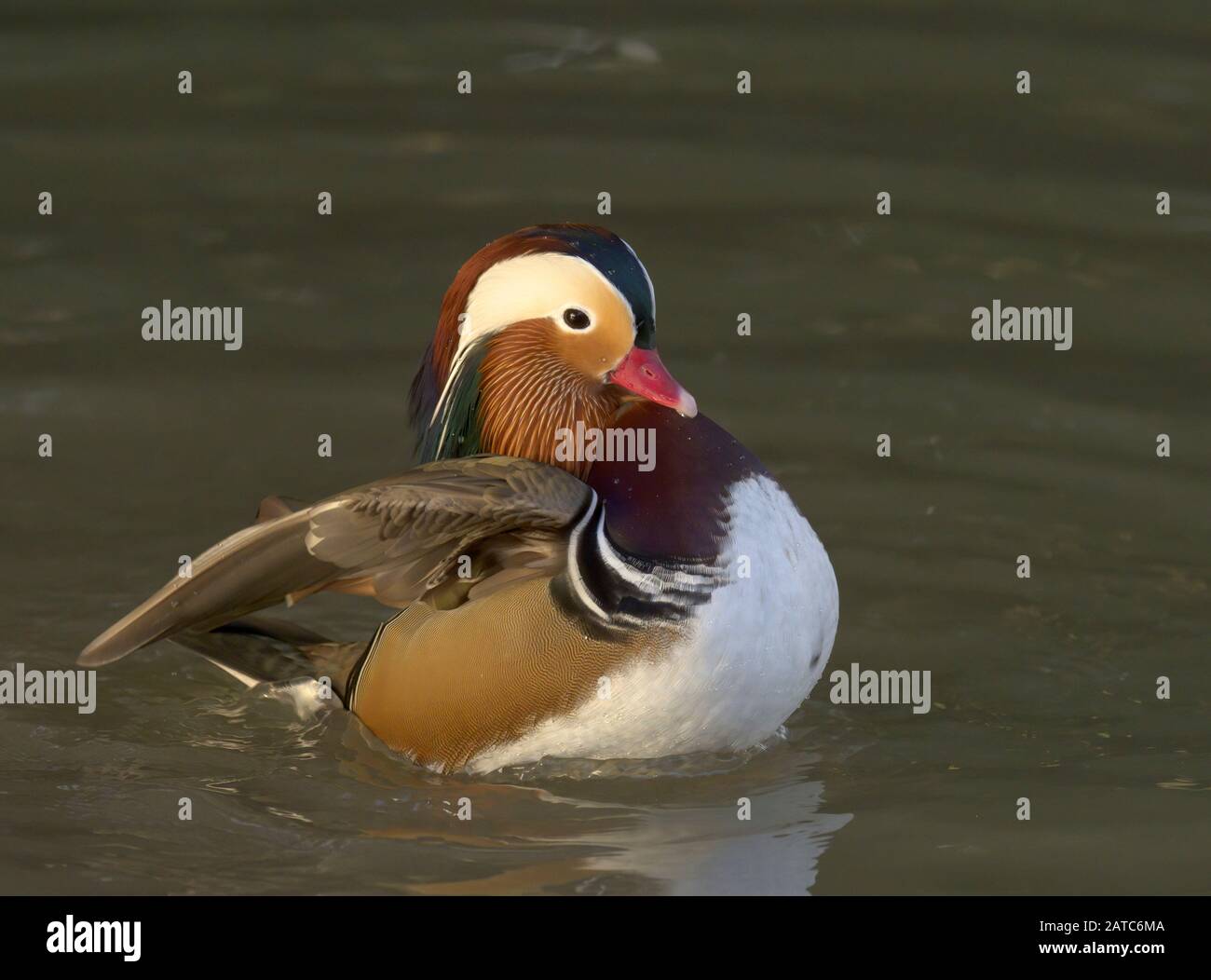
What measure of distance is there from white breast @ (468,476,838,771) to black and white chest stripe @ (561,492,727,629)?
5 centimetres

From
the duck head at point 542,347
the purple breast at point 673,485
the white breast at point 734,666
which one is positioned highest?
the duck head at point 542,347

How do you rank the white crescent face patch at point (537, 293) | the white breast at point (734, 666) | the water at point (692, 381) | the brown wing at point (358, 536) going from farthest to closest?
1. the water at point (692, 381)
2. the white crescent face patch at point (537, 293)
3. the white breast at point (734, 666)
4. the brown wing at point (358, 536)

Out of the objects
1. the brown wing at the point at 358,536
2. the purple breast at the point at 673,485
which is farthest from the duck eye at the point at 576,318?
the brown wing at the point at 358,536

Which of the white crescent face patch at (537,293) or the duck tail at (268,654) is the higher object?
the white crescent face patch at (537,293)

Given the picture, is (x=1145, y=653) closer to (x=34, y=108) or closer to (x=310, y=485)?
(x=310, y=485)

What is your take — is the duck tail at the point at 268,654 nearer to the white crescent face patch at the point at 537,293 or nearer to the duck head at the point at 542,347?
the duck head at the point at 542,347

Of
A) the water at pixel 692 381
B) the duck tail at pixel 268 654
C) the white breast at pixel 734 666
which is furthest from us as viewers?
the duck tail at pixel 268 654

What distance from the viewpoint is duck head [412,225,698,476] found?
5.43m

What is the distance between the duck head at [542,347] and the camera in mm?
5426

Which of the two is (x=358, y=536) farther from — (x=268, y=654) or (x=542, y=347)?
(x=268, y=654)

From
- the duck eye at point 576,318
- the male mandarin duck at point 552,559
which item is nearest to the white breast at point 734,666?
the male mandarin duck at point 552,559

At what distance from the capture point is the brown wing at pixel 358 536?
516cm

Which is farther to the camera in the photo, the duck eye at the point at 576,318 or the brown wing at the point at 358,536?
the duck eye at the point at 576,318

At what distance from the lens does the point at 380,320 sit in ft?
27.8
